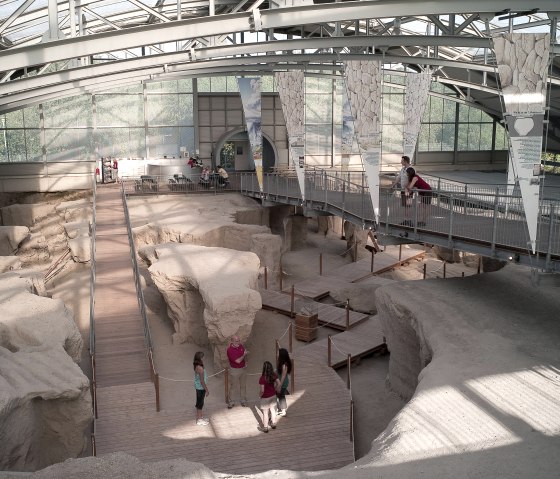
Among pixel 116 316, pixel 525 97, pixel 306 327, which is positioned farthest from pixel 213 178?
pixel 525 97

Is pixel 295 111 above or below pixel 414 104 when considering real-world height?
below

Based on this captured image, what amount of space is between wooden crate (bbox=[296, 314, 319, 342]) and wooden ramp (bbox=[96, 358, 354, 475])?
169 inches

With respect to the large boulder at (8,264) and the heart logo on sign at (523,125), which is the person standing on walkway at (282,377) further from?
the large boulder at (8,264)

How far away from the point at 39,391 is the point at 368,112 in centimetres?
1066

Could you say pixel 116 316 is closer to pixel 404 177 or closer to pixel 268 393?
pixel 268 393

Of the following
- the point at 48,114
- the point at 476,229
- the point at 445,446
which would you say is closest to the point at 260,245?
the point at 476,229

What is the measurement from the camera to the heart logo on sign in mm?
11250

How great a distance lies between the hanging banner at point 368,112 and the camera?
16.3 m

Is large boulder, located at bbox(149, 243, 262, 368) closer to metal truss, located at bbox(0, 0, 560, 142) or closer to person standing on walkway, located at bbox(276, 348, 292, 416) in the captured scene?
person standing on walkway, located at bbox(276, 348, 292, 416)

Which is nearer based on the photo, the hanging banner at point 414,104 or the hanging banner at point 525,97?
the hanging banner at point 525,97

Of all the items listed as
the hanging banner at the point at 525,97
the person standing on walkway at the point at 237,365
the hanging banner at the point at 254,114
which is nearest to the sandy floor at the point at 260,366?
the person standing on walkway at the point at 237,365

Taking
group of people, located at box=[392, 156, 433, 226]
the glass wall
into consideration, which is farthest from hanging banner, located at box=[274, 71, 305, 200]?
the glass wall

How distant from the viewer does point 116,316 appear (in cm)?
1492

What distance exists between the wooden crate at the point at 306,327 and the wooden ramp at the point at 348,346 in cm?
51
